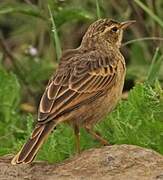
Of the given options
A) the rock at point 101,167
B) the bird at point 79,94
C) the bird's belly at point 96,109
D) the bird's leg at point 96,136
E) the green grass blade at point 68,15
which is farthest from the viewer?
the green grass blade at point 68,15

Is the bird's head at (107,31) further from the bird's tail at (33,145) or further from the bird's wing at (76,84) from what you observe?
the bird's tail at (33,145)

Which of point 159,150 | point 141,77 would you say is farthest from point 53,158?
point 141,77

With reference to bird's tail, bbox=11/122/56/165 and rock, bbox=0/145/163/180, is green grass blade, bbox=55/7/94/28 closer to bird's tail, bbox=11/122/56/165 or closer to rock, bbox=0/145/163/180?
bird's tail, bbox=11/122/56/165

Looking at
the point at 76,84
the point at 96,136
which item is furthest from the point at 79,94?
the point at 96,136

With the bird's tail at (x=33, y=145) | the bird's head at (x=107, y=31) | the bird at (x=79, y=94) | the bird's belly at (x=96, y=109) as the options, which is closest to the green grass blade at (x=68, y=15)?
the bird's head at (x=107, y=31)

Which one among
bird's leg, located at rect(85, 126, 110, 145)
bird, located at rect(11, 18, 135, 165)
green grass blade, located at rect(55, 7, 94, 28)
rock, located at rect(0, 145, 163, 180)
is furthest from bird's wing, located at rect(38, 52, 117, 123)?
green grass blade, located at rect(55, 7, 94, 28)

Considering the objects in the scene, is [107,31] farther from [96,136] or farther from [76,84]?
[96,136]
